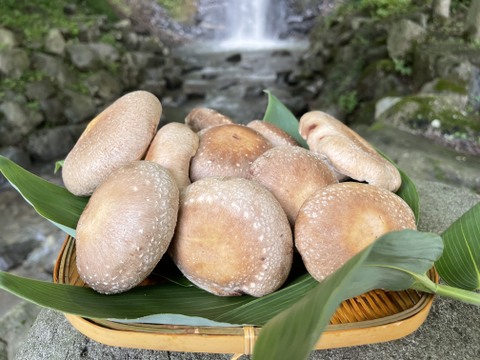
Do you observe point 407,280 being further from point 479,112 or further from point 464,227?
point 479,112

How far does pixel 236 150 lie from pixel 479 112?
470cm

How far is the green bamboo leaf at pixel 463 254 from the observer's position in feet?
3.92

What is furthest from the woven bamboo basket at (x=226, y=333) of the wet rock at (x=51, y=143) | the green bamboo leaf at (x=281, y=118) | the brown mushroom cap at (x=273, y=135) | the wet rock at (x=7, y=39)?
the wet rock at (x=7, y=39)

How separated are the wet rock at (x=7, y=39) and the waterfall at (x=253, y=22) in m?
7.61

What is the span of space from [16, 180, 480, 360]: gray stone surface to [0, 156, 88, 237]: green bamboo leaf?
1.18ft

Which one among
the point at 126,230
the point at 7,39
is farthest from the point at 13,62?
the point at 126,230

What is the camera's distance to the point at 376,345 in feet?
4.29

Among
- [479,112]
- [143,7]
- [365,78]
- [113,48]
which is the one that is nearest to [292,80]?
[365,78]

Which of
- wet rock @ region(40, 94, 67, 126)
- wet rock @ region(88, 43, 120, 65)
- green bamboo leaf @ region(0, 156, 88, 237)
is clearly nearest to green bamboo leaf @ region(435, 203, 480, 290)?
green bamboo leaf @ region(0, 156, 88, 237)

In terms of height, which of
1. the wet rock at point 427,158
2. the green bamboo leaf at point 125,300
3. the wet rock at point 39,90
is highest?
the green bamboo leaf at point 125,300

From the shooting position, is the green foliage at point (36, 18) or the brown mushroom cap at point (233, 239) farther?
the green foliage at point (36, 18)

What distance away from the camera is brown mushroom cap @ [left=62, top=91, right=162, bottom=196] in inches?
59.6

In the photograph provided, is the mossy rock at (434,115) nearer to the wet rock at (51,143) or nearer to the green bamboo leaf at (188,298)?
the green bamboo leaf at (188,298)

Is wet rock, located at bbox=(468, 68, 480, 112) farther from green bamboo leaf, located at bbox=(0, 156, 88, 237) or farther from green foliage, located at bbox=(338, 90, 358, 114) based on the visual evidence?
green bamboo leaf, located at bbox=(0, 156, 88, 237)
